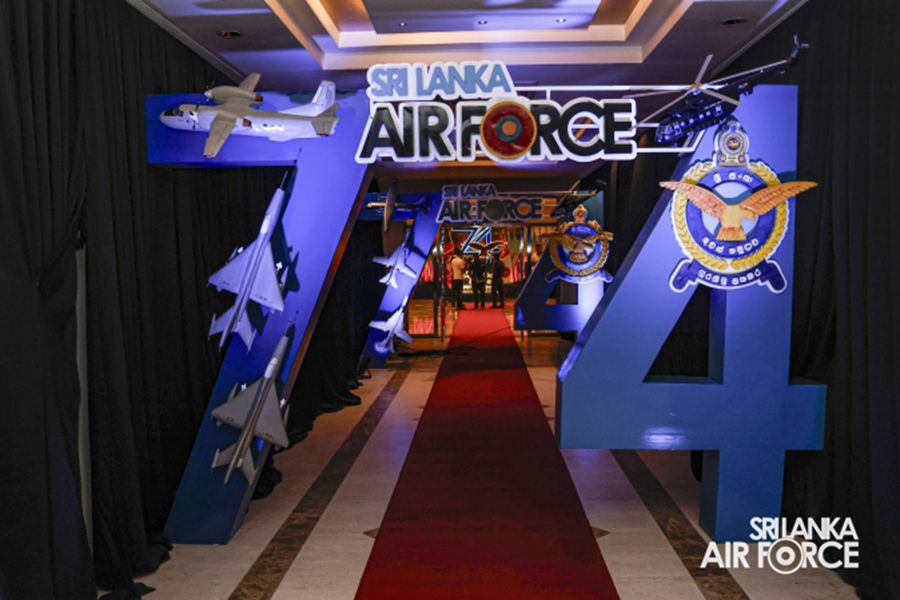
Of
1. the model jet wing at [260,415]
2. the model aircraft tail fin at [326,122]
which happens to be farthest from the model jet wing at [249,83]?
the model jet wing at [260,415]

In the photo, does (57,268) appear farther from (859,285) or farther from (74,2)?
(859,285)


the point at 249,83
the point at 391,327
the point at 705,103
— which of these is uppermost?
the point at 249,83

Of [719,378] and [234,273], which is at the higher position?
[234,273]

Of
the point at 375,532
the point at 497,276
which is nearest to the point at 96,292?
the point at 375,532

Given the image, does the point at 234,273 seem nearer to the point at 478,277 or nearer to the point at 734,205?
the point at 734,205

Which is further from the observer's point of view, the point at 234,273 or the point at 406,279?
the point at 406,279

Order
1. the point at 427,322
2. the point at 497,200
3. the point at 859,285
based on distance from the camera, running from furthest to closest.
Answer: the point at 427,322
the point at 497,200
the point at 859,285

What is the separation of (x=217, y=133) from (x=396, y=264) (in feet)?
18.1

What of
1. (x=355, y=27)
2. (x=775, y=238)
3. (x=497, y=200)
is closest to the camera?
(x=775, y=238)

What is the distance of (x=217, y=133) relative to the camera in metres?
3.34

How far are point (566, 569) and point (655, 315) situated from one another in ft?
4.72

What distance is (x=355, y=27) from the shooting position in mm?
4559

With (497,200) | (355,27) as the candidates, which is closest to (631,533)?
(355,27)

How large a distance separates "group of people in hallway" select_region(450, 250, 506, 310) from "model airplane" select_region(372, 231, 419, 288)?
7876 mm
